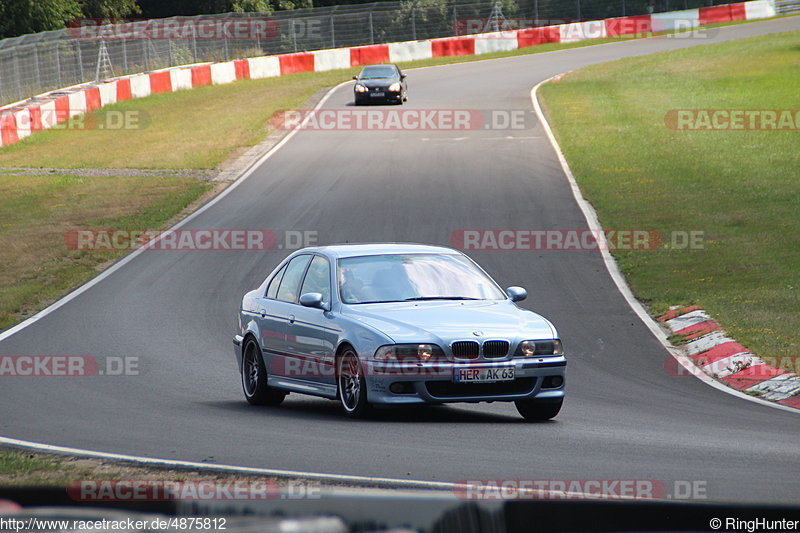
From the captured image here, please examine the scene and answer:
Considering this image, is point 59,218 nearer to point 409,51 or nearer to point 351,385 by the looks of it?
point 351,385

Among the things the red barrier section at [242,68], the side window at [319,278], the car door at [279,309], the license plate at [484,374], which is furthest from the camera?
the red barrier section at [242,68]

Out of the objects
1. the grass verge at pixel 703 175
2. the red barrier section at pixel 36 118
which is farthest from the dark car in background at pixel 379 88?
the red barrier section at pixel 36 118

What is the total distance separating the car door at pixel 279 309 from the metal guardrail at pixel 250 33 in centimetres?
2990

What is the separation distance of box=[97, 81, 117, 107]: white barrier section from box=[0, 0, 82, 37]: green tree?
15.6 m

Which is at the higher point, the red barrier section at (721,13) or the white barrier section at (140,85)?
the red barrier section at (721,13)

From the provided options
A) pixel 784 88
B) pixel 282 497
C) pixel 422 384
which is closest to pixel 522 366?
pixel 422 384

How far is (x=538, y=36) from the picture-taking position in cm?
6081

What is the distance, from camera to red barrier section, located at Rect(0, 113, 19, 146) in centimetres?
3525

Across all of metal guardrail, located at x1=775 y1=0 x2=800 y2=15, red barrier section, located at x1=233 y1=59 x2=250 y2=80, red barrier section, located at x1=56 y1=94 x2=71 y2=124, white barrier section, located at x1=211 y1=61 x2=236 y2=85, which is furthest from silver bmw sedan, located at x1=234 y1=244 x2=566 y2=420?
metal guardrail, located at x1=775 y1=0 x2=800 y2=15

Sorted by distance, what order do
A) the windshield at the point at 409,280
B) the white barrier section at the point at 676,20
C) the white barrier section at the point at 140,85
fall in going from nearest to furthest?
the windshield at the point at 409,280 < the white barrier section at the point at 140,85 < the white barrier section at the point at 676,20

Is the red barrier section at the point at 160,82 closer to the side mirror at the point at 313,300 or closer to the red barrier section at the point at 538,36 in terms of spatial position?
the red barrier section at the point at 538,36

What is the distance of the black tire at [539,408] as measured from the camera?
936 centimetres

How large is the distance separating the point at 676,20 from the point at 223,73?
91.1 ft

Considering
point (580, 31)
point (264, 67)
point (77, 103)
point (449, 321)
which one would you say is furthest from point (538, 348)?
point (580, 31)
